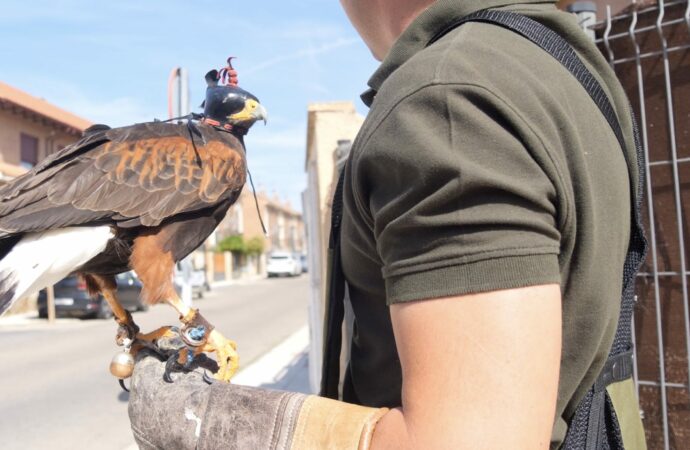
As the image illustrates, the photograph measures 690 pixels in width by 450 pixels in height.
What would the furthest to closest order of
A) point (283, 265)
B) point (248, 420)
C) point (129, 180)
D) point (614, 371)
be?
point (283, 265), point (129, 180), point (614, 371), point (248, 420)

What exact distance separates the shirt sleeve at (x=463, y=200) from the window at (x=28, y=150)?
2392 cm

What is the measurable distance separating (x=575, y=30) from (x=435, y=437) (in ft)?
2.51

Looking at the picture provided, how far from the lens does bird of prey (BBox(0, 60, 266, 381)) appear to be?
1987mm

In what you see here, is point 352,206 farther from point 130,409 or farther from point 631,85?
point 631,85

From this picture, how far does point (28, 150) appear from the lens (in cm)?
2228

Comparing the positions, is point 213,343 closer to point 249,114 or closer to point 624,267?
point 249,114

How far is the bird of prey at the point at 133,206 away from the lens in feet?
6.52

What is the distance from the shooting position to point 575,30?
3.58 ft

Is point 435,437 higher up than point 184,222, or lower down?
lower down

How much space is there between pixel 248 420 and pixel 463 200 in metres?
0.51

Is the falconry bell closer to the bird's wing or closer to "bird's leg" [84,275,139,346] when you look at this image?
"bird's leg" [84,275,139,346]

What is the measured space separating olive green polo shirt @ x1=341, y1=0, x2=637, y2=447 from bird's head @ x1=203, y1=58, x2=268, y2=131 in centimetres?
146

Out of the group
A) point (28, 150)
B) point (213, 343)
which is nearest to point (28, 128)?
point (28, 150)

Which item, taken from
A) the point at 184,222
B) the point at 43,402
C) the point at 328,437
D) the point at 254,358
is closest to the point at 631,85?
the point at 184,222
